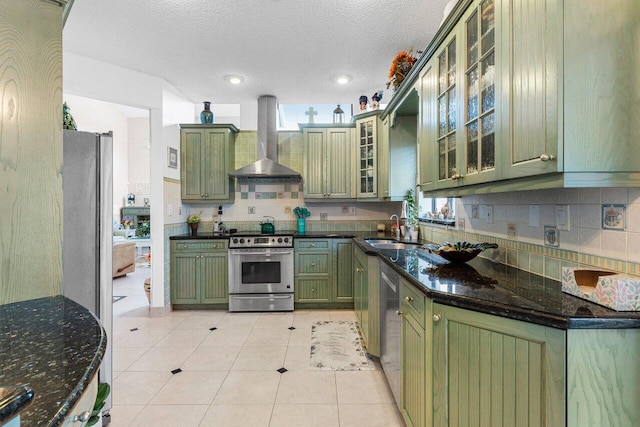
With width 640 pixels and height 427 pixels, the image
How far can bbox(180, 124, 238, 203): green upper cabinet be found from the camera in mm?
4000

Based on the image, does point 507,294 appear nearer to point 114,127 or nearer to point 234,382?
point 234,382

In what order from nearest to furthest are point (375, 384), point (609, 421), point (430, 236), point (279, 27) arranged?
1. point (609, 421)
2. point (375, 384)
3. point (279, 27)
4. point (430, 236)

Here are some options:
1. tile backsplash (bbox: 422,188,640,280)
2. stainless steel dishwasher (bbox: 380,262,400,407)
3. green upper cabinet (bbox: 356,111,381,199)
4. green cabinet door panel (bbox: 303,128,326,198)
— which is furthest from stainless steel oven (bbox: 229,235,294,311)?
tile backsplash (bbox: 422,188,640,280)

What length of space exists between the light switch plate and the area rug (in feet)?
5.58

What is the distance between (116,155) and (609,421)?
10.5 metres

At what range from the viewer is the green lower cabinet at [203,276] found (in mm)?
3740

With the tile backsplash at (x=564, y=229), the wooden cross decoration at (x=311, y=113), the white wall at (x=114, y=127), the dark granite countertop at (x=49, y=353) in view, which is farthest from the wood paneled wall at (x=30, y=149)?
the white wall at (x=114, y=127)

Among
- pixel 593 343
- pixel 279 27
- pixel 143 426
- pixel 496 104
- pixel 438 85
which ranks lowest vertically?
pixel 143 426

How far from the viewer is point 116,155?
8.59 meters

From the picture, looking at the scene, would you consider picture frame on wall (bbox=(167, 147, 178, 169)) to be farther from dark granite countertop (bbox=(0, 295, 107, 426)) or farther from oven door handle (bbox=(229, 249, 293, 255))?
dark granite countertop (bbox=(0, 295, 107, 426))

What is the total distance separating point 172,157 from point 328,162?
6.51 ft

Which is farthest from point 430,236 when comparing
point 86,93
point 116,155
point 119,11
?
point 116,155

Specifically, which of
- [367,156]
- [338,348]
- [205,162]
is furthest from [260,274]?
[367,156]

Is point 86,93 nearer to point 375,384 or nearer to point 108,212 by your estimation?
point 108,212
